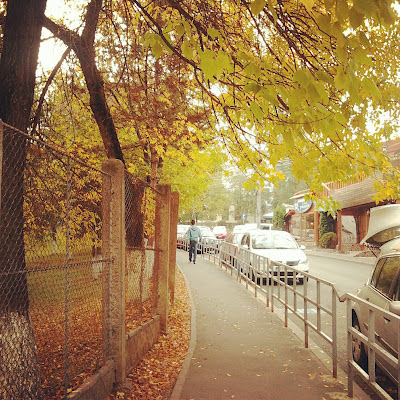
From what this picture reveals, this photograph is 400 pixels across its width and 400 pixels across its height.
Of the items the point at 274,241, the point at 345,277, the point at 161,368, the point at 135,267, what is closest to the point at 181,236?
the point at 274,241

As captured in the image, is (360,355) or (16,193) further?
(360,355)

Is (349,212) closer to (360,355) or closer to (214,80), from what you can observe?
(360,355)

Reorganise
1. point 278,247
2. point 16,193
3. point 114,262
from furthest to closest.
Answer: point 278,247, point 114,262, point 16,193

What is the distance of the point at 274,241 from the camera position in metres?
15.6

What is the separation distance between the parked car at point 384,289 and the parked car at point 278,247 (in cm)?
698

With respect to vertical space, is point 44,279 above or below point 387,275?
above

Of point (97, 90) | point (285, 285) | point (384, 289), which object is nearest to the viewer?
point (384, 289)

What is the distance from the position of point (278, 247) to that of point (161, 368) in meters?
9.69

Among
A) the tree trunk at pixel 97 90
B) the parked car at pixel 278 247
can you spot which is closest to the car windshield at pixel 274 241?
the parked car at pixel 278 247

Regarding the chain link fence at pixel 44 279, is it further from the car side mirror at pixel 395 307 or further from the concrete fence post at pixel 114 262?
the car side mirror at pixel 395 307

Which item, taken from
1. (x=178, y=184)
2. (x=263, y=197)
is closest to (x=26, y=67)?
(x=178, y=184)

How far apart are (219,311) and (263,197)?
86.5m

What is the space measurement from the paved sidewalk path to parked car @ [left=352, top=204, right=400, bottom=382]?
541 millimetres

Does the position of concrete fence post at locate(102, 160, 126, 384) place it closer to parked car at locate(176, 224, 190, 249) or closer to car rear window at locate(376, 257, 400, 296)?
car rear window at locate(376, 257, 400, 296)
